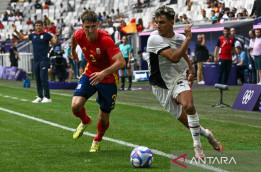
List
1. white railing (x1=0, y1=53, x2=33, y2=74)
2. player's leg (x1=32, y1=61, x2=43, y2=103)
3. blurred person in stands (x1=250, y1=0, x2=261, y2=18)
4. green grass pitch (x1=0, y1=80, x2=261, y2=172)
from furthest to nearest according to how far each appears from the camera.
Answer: white railing (x1=0, y1=53, x2=33, y2=74)
blurred person in stands (x1=250, y1=0, x2=261, y2=18)
player's leg (x1=32, y1=61, x2=43, y2=103)
green grass pitch (x1=0, y1=80, x2=261, y2=172)

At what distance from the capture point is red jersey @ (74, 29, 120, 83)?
9.19 m

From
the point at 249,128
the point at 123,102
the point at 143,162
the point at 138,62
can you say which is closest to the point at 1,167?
the point at 143,162

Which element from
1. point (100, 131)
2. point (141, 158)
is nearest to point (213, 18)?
point (100, 131)

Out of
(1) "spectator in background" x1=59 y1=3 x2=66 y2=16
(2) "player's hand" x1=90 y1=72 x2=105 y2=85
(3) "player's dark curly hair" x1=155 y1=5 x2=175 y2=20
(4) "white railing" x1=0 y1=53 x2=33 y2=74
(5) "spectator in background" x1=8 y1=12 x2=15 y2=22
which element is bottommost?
(4) "white railing" x1=0 y1=53 x2=33 y2=74

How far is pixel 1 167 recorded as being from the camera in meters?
8.09

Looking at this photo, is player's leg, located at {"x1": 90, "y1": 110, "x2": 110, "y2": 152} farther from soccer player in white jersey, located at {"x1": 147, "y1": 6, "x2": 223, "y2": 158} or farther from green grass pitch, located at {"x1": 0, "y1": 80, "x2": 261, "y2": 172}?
soccer player in white jersey, located at {"x1": 147, "y1": 6, "x2": 223, "y2": 158}

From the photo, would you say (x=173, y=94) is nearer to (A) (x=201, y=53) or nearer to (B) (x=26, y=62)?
(A) (x=201, y=53)

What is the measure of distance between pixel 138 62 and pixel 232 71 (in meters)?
9.16

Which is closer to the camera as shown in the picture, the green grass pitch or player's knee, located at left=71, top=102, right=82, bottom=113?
the green grass pitch

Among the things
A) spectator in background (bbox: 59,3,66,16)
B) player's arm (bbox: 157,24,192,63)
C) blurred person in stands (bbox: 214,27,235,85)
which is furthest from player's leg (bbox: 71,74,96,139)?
spectator in background (bbox: 59,3,66,16)

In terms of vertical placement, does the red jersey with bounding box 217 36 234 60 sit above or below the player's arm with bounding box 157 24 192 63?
below

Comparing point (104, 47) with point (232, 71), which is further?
point (232, 71)

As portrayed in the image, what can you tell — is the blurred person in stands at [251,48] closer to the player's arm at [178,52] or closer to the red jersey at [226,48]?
the red jersey at [226,48]

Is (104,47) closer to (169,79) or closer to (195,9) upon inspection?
(169,79)
